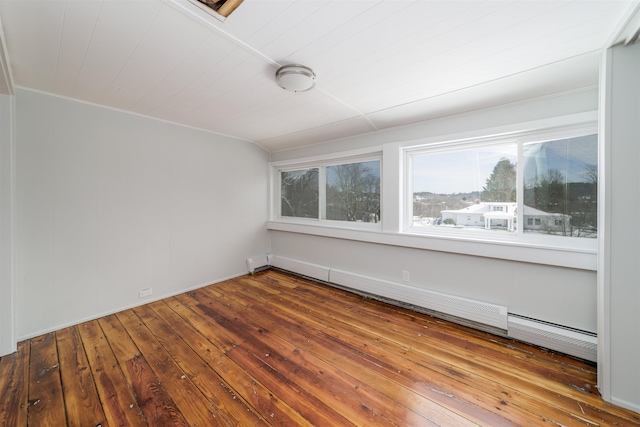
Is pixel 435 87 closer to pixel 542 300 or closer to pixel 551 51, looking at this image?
pixel 551 51

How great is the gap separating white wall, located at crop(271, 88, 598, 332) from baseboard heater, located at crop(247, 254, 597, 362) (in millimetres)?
88

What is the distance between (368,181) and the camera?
3.32 meters

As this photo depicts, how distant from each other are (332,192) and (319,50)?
2.39m

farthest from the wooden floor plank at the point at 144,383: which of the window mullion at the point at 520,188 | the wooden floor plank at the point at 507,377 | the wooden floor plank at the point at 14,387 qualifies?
the window mullion at the point at 520,188

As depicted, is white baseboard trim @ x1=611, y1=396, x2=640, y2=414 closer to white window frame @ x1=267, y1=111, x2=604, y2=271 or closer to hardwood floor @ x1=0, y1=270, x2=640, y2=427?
hardwood floor @ x1=0, y1=270, x2=640, y2=427

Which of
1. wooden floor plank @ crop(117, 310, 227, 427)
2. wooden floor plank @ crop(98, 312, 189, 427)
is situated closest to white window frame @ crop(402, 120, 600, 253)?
wooden floor plank @ crop(117, 310, 227, 427)

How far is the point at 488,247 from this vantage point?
2.22m

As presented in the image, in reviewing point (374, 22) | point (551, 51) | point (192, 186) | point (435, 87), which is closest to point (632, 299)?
point (551, 51)

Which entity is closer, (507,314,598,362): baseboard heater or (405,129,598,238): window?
(507,314,598,362): baseboard heater

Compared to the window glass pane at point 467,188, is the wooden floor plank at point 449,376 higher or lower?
lower

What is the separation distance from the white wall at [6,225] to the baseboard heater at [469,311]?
299cm

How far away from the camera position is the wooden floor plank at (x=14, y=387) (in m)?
1.36

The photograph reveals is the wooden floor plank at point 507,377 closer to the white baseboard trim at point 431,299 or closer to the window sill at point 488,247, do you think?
the white baseboard trim at point 431,299

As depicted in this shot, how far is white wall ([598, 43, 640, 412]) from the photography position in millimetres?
1367
